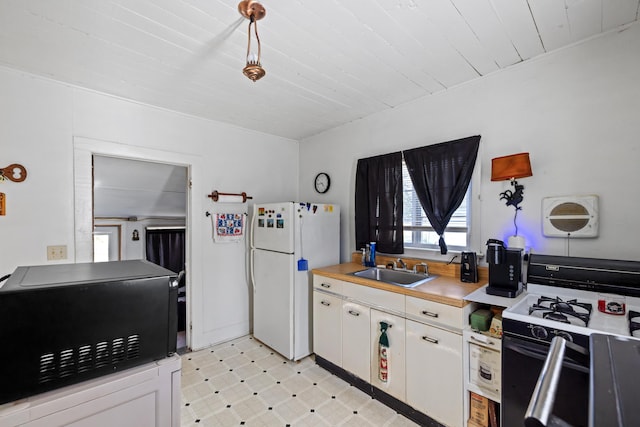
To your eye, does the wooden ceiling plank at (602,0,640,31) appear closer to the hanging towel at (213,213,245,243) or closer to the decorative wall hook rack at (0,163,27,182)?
the hanging towel at (213,213,245,243)

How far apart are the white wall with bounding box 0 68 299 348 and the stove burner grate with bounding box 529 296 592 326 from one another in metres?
2.70

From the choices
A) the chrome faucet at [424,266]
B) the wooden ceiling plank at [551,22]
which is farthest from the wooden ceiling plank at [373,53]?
the chrome faucet at [424,266]

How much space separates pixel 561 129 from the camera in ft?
6.08

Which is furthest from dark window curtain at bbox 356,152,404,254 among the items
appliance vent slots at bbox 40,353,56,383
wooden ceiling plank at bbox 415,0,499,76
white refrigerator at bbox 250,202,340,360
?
appliance vent slots at bbox 40,353,56,383

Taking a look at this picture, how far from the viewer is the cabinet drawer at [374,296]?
204 centimetres

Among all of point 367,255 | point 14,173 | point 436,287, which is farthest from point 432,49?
point 14,173

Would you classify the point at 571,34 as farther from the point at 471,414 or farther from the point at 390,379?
the point at 390,379

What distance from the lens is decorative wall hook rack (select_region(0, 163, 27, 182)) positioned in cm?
202

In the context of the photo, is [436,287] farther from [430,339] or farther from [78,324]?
[78,324]

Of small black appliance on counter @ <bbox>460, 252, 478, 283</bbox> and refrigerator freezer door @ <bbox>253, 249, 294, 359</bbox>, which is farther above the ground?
small black appliance on counter @ <bbox>460, 252, 478, 283</bbox>

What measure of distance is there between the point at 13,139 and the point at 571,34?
3.68m

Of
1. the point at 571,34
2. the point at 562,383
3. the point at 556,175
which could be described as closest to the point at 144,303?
the point at 562,383

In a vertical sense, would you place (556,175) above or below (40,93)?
below

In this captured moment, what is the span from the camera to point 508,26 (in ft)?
5.33
